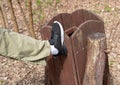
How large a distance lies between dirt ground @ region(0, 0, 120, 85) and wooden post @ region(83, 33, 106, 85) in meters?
1.06

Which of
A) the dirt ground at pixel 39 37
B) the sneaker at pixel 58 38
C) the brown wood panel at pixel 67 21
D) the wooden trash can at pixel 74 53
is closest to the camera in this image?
the sneaker at pixel 58 38

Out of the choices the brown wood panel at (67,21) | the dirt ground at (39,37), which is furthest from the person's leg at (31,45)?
the dirt ground at (39,37)

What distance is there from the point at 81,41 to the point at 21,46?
622mm

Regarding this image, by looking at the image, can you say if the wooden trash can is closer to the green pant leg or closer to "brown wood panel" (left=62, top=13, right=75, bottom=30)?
"brown wood panel" (left=62, top=13, right=75, bottom=30)

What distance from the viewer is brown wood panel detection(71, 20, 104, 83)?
3.13m

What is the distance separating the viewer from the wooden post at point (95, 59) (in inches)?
127

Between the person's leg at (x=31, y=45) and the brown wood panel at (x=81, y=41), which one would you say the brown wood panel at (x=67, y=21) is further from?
the person's leg at (x=31, y=45)

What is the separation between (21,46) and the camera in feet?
10.0

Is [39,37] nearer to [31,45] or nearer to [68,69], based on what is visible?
[68,69]

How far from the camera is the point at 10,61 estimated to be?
512 centimetres

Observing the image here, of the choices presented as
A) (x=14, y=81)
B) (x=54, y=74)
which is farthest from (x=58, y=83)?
(x=14, y=81)

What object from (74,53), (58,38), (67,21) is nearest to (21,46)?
(58,38)

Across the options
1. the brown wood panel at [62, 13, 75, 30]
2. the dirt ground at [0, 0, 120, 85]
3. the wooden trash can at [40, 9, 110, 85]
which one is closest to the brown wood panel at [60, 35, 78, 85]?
the wooden trash can at [40, 9, 110, 85]

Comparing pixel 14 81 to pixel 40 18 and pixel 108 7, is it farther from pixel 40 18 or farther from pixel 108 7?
pixel 108 7
